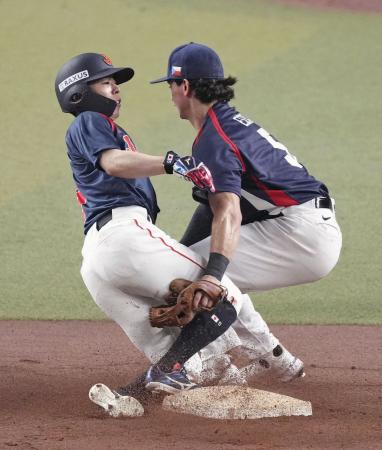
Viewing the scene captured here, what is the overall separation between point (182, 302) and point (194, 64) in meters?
1.26

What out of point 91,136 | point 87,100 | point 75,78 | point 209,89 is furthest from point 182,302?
point 75,78

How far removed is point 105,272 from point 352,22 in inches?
380

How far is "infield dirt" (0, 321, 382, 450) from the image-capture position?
4.16 meters

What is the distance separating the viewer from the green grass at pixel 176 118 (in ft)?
23.6

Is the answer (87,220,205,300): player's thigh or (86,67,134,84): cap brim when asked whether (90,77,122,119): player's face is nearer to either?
(86,67,134,84): cap brim

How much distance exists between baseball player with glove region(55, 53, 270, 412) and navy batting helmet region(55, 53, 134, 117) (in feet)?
0.45

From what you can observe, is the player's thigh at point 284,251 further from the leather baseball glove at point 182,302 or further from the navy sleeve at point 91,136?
the navy sleeve at point 91,136

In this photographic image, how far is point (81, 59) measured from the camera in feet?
17.1

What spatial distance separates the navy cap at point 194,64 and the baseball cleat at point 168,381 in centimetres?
146

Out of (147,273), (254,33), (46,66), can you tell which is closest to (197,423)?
(147,273)

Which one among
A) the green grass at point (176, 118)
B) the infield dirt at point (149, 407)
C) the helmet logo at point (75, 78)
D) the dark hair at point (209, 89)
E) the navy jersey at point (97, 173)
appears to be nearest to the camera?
the infield dirt at point (149, 407)

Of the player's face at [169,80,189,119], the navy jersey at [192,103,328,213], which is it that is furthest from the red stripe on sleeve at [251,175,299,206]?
the player's face at [169,80,189,119]

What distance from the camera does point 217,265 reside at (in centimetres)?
461

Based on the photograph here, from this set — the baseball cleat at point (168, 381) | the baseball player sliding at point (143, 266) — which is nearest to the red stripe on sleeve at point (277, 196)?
the baseball player sliding at point (143, 266)
